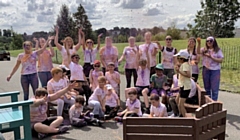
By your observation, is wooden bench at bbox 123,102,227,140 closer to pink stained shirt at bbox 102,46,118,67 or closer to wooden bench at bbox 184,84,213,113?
wooden bench at bbox 184,84,213,113

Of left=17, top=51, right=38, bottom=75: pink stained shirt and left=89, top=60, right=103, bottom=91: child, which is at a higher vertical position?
left=17, top=51, right=38, bottom=75: pink stained shirt

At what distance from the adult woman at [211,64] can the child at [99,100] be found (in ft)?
7.79

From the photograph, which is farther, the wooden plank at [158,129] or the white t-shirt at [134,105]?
the white t-shirt at [134,105]

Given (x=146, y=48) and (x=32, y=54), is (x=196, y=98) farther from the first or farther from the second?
(x=32, y=54)

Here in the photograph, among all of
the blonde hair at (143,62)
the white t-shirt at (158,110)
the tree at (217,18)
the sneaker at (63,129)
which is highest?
the tree at (217,18)

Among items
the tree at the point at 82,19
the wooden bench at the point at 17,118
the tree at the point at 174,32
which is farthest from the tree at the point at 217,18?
the wooden bench at the point at 17,118

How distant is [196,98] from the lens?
603 centimetres

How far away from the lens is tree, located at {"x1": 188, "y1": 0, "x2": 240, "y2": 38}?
1863 inches

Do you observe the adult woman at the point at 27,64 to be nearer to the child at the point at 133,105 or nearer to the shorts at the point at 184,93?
the child at the point at 133,105

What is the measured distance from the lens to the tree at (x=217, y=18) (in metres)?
47.3

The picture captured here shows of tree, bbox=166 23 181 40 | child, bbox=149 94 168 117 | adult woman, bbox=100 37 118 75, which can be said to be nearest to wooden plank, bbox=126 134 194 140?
child, bbox=149 94 168 117

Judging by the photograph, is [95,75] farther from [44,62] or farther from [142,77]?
[44,62]

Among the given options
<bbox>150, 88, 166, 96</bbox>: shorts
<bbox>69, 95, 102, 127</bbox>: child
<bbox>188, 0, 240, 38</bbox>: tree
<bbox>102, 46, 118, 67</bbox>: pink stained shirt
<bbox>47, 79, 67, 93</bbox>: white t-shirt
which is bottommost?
<bbox>69, 95, 102, 127</bbox>: child

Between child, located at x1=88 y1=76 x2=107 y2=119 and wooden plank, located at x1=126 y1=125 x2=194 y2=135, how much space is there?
2677 millimetres
